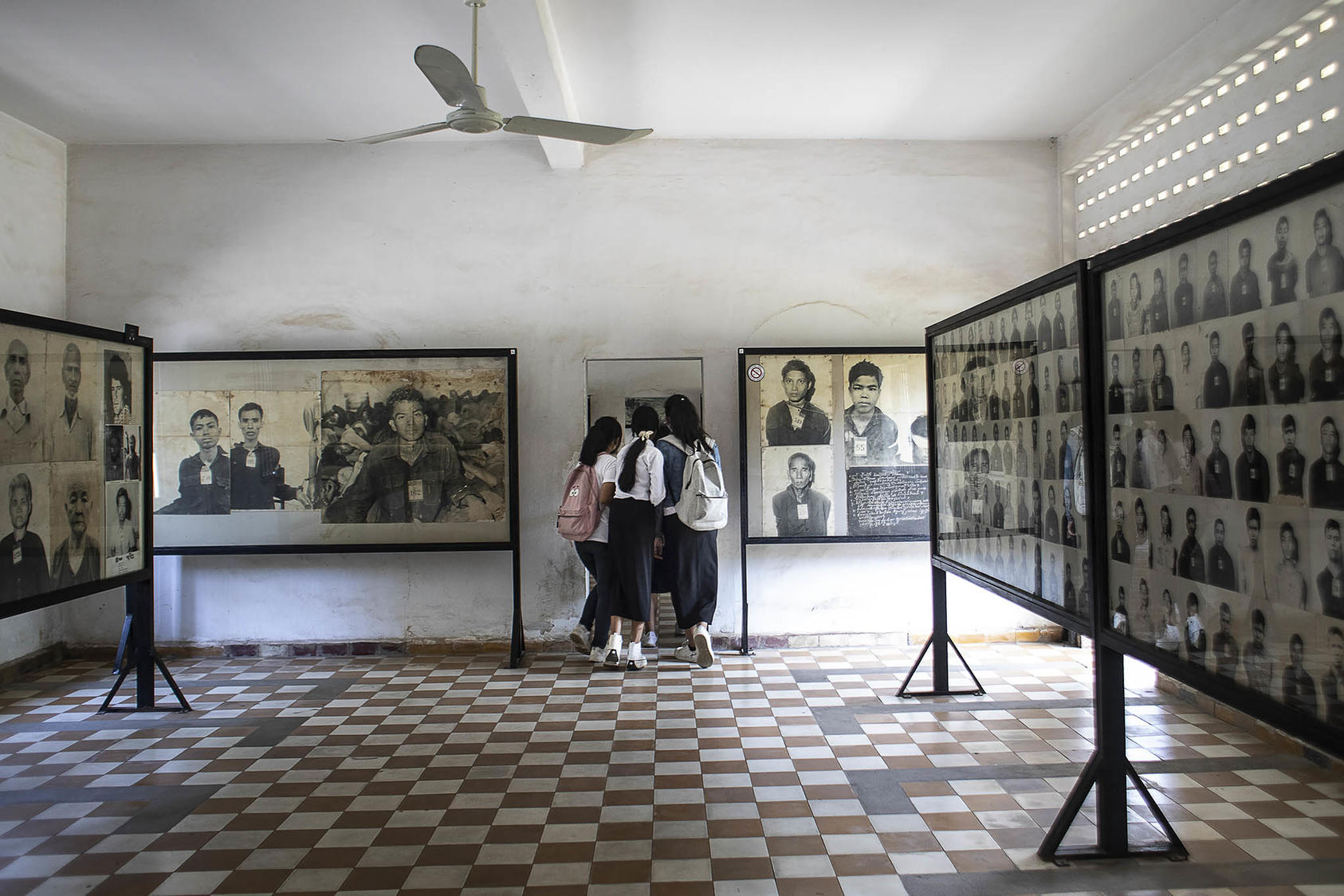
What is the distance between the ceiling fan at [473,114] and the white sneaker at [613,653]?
3.27 m

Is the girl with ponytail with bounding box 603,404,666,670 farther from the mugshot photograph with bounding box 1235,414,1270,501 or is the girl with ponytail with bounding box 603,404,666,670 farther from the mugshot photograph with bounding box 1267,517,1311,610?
the mugshot photograph with bounding box 1267,517,1311,610

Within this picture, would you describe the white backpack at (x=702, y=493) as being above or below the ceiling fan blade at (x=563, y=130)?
below

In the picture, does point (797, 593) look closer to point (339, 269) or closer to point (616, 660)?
point (616, 660)

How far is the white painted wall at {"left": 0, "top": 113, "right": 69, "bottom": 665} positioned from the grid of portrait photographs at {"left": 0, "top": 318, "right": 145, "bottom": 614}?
1831 mm

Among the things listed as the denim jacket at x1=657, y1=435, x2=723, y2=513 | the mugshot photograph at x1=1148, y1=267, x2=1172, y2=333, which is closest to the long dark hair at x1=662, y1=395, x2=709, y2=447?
the denim jacket at x1=657, y1=435, x2=723, y2=513

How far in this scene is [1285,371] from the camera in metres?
2.15

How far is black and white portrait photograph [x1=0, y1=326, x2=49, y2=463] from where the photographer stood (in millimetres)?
3920

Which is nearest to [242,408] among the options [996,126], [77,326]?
[77,326]

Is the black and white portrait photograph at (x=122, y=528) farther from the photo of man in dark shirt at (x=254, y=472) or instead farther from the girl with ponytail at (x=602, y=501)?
the girl with ponytail at (x=602, y=501)

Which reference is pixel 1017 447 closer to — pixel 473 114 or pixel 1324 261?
pixel 1324 261

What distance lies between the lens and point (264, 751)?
4.21 m

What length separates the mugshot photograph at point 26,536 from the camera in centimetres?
392

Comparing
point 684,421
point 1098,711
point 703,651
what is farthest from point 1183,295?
point 703,651

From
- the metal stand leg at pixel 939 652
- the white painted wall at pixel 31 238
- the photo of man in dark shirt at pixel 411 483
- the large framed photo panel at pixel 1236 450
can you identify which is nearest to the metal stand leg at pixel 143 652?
the photo of man in dark shirt at pixel 411 483
